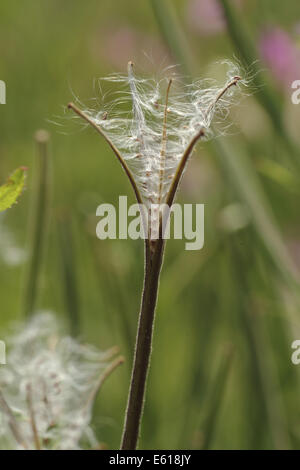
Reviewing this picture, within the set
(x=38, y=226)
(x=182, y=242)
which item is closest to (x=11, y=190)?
(x=38, y=226)

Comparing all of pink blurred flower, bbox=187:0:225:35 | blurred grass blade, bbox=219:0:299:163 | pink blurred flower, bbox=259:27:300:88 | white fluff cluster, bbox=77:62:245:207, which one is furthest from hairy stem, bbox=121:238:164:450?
pink blurred flower, bbox=187:0:225:35

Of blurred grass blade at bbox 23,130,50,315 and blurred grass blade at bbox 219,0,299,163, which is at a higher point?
blurred grass blade at bbox 219,0,299,163

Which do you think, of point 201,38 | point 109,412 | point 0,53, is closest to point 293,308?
point 109,412

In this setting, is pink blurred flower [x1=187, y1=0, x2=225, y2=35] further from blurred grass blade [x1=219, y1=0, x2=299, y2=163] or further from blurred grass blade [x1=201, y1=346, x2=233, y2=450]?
blurred grass blade [x1=201, y1=346, x2=233, y2=450]

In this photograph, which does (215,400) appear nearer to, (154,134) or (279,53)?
(154,134)

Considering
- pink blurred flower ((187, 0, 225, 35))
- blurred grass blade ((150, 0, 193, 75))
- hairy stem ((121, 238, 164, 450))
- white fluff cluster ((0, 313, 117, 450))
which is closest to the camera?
hairy stem ((121, 238, 164, 450))
